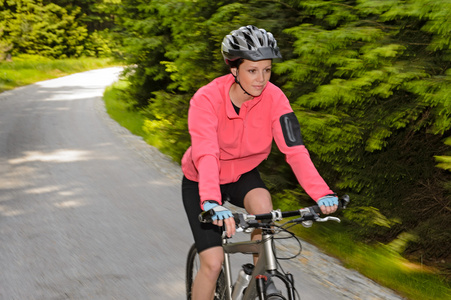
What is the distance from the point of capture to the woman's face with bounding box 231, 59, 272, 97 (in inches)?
113

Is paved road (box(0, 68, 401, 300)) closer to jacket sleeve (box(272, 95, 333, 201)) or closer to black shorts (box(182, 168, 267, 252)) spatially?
black shorts (box(182, 168, 267, 252))

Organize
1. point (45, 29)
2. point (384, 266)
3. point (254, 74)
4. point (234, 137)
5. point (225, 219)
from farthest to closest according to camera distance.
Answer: point (45, 29) → point (384, 266) → point (234, 137) → point (254, 74) → point (225, 219)

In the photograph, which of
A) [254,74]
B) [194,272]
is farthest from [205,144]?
[194,272]

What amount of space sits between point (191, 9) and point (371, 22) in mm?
4464

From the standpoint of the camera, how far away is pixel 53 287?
4.64 m

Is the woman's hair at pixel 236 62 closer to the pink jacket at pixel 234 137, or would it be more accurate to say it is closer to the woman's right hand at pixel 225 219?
the pink jacket at pixel 234 137

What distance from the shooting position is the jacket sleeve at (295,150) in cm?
285

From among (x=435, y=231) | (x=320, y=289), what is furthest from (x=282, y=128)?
(x=435, y=231)

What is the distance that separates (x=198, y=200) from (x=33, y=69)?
108 feet

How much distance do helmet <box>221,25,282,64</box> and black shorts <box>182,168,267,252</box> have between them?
35.0 inches

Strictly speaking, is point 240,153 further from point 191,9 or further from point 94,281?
point 191,9

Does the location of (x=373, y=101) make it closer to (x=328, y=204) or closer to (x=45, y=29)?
(x=328, y=204)

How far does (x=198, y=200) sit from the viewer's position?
3289 mm

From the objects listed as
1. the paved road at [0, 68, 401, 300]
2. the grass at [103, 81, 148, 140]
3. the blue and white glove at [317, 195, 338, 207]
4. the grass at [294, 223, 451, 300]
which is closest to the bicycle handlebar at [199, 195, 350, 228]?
the blue and white glove at [317, 195, 338, 207]
